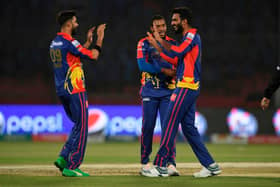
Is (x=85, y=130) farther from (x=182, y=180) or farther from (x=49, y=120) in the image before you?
(x=49, y=120)

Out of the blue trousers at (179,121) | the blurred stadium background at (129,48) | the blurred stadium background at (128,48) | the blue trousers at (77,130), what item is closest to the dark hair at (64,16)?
the blue trousers at (77,130)

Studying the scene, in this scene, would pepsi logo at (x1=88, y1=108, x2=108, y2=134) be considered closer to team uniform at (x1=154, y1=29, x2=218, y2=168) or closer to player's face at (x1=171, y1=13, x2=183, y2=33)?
team uniform at (x1=154, y1=29, x2=218, y2=168)

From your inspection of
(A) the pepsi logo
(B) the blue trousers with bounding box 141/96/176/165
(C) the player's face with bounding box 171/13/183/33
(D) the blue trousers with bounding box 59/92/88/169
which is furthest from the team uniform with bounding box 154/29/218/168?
(A) the pepsi logo

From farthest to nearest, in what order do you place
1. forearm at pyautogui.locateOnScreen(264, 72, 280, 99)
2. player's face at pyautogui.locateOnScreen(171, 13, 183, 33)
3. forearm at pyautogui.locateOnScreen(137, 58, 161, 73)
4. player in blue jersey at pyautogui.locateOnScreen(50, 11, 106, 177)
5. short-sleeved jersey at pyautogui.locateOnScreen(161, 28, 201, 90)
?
1. forearm at pyautogui.locateOnScreen(137, 58, 161, 73)
2. player in blue jersey at pyautogui.locateOnScreen(50, 11, 106, 177)
3. player's face at pyautogui.locateOnScreen(171, 13, 183, 33)
4. short-sleeved jersey at pyautogui.locateOnScreen(161, 28, 201, 90)
5. forearm at pyautogui.locateOnScreen(264, 72, 280, 99)

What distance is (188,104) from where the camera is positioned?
21.1ft

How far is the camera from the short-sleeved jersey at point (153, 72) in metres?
6.93

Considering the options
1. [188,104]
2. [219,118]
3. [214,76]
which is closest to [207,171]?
[188,104]

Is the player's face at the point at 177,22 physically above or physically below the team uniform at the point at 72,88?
above

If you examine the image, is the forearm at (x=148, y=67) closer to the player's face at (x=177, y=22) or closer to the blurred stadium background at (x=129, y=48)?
the player's face at (x=177, y=22)

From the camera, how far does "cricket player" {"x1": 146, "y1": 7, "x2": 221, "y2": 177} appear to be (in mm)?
6359

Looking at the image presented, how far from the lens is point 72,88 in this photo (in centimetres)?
665

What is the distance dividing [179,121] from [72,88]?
1.41 meters

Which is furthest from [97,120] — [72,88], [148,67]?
[72,88]

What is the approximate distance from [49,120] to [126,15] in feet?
26.7
